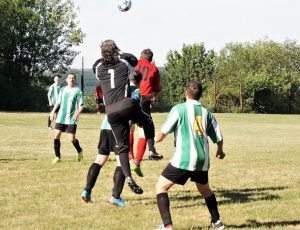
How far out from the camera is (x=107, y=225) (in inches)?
273

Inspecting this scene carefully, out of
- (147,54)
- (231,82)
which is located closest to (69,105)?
(147,54)

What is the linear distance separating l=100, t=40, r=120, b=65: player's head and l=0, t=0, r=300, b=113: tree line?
2090 inches

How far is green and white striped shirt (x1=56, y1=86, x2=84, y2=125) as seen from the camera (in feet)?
44.8

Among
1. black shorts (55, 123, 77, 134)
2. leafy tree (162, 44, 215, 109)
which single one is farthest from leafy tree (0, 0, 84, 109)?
black shorts (55, 123, 77, 134)

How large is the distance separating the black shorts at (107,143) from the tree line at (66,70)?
171 ft

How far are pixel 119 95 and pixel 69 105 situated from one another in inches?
246

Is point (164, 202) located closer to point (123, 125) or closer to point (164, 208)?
point (164, 208)

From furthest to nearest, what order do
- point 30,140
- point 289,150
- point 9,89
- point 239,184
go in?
point 9,89 < point 30,140 < point 289,150 < point 239,184

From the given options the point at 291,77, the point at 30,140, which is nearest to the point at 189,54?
the point at 291,77

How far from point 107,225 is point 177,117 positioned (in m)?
1.77

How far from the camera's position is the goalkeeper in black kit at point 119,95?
757 centimetres

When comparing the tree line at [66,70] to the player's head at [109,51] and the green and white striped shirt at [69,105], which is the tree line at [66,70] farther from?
the player's head at [109,51]

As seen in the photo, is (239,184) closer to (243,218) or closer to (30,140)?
(243,218)

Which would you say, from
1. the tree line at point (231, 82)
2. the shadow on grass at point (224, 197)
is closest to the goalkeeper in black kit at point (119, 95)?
the shadow on grass at point (224, 197)
